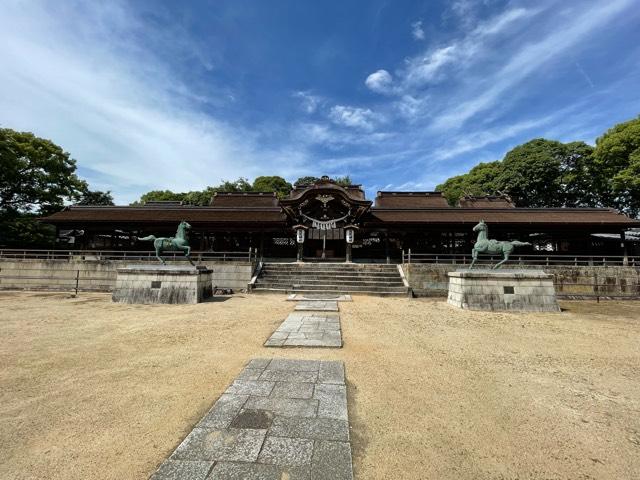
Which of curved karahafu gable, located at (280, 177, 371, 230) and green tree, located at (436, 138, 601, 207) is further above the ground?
green tree, located at (436, 138, 601, 207)

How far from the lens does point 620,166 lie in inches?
1035

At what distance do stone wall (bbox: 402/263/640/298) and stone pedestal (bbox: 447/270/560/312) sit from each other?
3859mm

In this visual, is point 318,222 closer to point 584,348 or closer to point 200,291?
point 200,291

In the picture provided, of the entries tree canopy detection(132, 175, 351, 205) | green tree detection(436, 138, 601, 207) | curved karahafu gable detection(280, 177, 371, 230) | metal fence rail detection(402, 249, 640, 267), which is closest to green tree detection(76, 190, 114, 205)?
tree canopy detection(132, 175, 351, 205)

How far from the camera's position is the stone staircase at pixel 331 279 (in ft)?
46.4

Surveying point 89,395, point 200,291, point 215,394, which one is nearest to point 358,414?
point 215,394

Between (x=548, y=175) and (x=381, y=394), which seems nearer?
(x=381, y=394)

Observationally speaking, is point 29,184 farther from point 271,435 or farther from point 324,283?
point 271,435

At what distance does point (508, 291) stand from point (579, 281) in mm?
7791

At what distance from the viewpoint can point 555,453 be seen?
2.80m

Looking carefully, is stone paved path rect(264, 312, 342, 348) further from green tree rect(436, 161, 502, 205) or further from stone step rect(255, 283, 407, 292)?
green tree rect(436, 161, 502, 205)

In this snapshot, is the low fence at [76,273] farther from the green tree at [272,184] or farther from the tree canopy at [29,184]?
the green tree at [272,184]

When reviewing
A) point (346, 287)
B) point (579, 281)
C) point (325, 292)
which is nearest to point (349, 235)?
point (346, 287)

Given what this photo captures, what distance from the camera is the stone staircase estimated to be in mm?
14148
